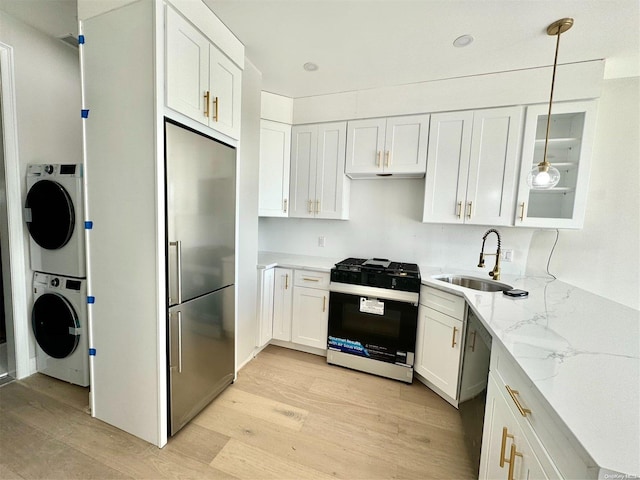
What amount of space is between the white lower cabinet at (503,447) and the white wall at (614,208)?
1.75 metres

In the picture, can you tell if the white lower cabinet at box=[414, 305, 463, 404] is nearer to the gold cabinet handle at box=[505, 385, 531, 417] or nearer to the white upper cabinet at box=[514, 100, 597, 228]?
the gold cabinet handle at box=[505, 385, 531, 417]

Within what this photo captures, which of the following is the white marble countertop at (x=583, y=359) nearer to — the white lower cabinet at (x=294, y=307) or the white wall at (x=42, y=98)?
the white lower cabinet at (x=294, y=307)

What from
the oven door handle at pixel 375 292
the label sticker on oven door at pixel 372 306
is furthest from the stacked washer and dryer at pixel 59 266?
the label sticker on oven door at pixel 372 306

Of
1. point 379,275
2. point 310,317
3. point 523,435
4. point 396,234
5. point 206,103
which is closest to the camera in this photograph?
point 523,435

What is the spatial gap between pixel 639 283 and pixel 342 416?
A: 2491 mm

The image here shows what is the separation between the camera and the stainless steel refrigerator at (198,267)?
1.49m

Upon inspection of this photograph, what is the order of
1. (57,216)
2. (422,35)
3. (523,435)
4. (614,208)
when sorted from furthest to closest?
1. (614,208)
2. (57,216)
3. (422,35)
4. (523,435)

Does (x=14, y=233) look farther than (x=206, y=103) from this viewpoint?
Yes

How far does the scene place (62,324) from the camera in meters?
2.00

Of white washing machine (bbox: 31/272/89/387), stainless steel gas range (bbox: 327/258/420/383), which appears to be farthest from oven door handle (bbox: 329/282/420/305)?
white washing machine (bbox: 31/272/89/387)

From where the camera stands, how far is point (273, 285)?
8.71 feet

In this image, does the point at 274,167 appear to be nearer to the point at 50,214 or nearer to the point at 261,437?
the point at 50,214

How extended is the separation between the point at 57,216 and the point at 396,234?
2.98m

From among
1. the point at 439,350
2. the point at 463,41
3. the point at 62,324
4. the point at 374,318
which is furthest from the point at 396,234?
the point at 62,324
